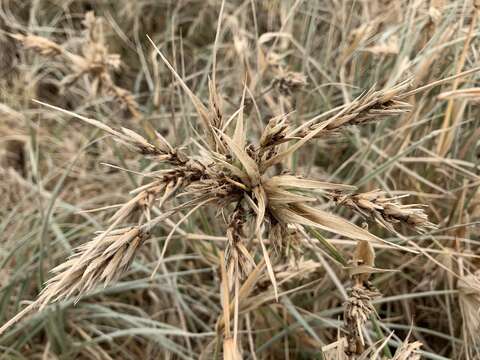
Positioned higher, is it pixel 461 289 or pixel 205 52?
pixel 205 52

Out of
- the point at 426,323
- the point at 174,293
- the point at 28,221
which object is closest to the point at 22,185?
the point at 28,221

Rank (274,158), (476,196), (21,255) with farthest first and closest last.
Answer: (21,255)
(476,196)
(274,158)

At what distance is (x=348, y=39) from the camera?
0.95 meters

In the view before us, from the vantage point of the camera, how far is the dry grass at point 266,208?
52cm

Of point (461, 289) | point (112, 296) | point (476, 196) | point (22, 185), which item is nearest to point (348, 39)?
point (476, 196)

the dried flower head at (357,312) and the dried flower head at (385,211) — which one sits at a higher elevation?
the dried flower head at (385,211)

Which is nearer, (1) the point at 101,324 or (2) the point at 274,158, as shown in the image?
(2) the point at 274,158

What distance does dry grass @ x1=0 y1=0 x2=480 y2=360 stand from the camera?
521mm

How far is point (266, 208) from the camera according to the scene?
54cm

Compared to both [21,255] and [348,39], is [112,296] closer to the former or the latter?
[21,255]

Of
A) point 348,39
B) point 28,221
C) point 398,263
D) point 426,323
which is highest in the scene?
point 348,39

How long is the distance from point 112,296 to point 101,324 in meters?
0.05

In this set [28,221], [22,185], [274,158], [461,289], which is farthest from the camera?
[22,185]

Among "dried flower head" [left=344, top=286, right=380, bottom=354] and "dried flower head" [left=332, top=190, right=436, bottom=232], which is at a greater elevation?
"dried flower head" [left=332, top=190, right=436, bottom=232]
